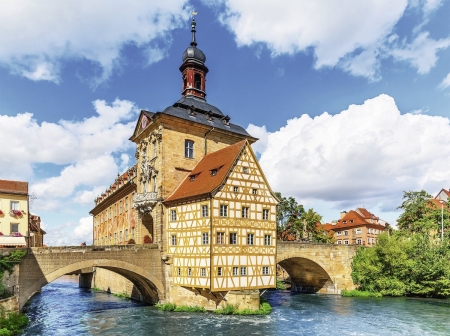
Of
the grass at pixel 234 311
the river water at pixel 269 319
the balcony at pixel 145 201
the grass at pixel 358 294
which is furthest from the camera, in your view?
the grass at pixel 358 294

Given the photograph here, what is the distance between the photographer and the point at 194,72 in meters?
37.7

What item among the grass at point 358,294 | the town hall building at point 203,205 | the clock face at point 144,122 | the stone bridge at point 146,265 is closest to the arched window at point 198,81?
the town hall building at point 203,205

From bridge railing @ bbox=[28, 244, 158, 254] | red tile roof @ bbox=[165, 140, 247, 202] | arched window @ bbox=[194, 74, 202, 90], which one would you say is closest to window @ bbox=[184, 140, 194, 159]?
red tile roof @ bbox=[165, 140, 247, 202]

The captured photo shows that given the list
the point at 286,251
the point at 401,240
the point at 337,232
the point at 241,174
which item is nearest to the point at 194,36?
the point at 241,174

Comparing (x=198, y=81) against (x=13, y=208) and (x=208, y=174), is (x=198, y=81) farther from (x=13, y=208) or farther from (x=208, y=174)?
(x=13, y=208)

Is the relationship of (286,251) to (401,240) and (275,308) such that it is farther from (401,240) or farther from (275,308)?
(401,240)

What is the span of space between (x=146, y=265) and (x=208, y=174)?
7.52 meters

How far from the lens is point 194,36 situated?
4034 centimetres

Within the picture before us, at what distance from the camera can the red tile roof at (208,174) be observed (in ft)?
88.1

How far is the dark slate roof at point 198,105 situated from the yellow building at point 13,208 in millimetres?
14909

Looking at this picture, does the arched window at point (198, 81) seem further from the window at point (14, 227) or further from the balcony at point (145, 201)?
the window at point (14, 227)

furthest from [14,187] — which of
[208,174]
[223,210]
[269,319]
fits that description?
[269,319]

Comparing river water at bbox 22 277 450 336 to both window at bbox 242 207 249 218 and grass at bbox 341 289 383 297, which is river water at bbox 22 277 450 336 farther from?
window at bbox 242 207 249 218

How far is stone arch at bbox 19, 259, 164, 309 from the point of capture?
23109 mm
